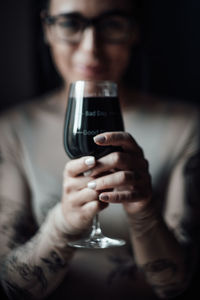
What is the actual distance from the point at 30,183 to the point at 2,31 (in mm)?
602

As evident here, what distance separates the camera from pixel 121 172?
0.74 metres

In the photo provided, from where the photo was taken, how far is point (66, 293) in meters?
0.99

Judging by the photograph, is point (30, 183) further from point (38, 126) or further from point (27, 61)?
point (27, 61)

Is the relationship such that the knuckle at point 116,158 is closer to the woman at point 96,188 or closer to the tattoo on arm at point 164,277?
the woman at point 96,188

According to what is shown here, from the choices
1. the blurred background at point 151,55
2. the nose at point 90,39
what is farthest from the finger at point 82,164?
the blurred background at point 151,55

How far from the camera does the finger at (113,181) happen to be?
729mm

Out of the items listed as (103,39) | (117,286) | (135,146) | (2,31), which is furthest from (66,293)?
(2,31)

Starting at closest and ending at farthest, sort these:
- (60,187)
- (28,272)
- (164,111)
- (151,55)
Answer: (28,272)
(60,187)
(164,111)
(151,55)

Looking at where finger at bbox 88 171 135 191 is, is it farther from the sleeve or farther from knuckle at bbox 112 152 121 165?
the sleeve

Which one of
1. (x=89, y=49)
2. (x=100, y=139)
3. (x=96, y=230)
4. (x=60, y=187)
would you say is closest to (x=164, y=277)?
(x=96, y=230)

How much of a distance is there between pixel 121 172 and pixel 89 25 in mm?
435

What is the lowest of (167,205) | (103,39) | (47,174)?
(167,205)

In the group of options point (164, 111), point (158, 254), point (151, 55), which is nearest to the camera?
point (158, 254)

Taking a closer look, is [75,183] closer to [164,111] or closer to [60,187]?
[60,187]
